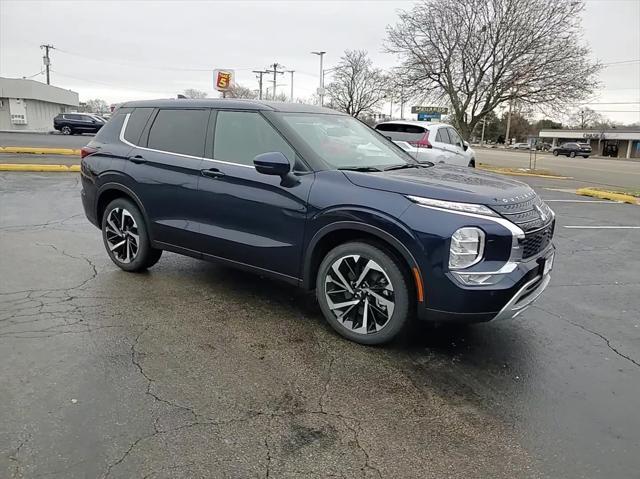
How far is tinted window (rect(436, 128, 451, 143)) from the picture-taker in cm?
1367

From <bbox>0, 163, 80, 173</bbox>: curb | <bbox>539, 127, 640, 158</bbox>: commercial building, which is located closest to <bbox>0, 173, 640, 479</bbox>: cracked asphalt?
<bbox>0, 163, 80, 173</bbox>: curb

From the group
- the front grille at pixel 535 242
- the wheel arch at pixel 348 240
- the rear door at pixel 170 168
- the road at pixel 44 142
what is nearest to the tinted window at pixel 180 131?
the rear door at pixel 170 168

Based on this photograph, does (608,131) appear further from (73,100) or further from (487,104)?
(73,100)

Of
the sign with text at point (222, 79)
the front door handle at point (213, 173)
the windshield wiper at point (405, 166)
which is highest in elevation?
the sign with text at point (222, 79)

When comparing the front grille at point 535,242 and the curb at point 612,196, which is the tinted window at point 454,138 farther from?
the front grille at point 535,242

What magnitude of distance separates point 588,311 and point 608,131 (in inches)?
3321

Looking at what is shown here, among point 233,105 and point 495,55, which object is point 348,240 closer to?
point 233,105

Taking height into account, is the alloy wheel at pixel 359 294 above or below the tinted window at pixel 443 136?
below

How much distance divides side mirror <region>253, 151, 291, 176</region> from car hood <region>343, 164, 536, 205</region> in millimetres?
464

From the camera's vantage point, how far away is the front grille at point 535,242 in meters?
3.59

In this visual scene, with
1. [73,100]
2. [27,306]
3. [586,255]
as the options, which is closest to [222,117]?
[27,306]

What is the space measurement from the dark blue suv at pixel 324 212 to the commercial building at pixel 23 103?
50.4 m

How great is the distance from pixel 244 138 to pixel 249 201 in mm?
619

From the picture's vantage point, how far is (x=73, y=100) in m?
61.3
